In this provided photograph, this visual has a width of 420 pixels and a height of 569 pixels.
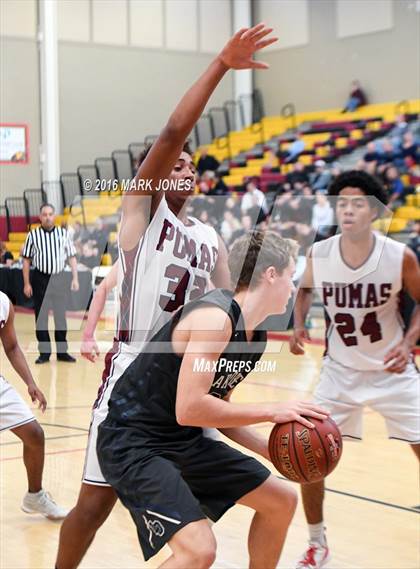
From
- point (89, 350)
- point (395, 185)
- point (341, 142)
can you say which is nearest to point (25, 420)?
point (89, 350)

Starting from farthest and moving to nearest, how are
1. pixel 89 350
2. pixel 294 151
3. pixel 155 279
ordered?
1. pixel 294 151
2. pixel 89 350
3. pixel 155 279

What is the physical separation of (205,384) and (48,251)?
4192 mm

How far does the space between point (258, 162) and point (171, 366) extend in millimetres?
16935

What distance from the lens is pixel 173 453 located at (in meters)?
3.25

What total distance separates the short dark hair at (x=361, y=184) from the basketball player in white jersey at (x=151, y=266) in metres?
0.98

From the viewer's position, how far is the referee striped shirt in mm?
6738

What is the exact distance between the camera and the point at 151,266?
3762 mm

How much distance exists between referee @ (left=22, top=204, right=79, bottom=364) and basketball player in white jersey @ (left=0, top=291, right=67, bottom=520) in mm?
1577

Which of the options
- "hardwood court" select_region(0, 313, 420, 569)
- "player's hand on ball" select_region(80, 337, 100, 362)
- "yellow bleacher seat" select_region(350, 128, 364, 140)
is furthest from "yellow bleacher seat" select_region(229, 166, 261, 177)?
"player's hand on ball" select_region(80, 337, 100, 362)

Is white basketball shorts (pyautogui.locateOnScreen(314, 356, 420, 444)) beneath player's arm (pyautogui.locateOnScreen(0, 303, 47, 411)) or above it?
beneath

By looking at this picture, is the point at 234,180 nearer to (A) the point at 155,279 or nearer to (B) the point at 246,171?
(B) the point at 246,171

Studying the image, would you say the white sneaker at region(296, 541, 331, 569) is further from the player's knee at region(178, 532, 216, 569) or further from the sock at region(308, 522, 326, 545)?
the player's knee at region(178, 532, 216, 569)

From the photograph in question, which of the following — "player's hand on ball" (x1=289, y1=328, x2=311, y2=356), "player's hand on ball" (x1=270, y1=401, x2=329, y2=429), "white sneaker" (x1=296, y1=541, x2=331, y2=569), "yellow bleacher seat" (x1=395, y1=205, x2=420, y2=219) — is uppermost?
"yellow bleacher seat" (x1=395, y1=205, x2=420, y2=219)

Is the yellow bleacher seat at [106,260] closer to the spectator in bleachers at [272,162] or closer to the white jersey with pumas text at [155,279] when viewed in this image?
the white jersey with pumas text at [155,279]
